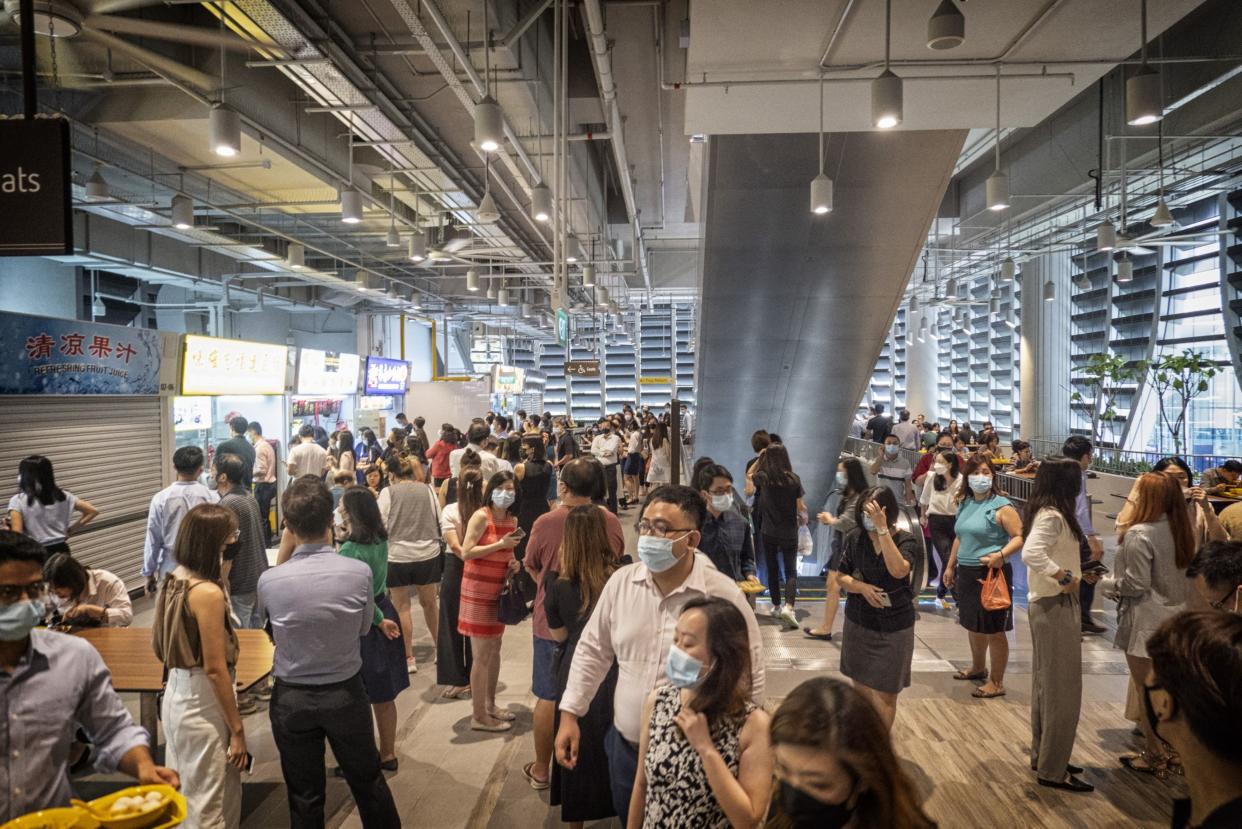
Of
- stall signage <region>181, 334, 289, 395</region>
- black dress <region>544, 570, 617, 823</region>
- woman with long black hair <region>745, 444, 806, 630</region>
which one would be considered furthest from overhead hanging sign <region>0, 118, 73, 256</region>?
stall signage <region>181, 334, 289, 395</region>

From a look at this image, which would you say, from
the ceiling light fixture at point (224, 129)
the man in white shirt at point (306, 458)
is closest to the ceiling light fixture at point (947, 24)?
the ceiling light fixture at point (224, 129)

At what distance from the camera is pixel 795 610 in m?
6.44

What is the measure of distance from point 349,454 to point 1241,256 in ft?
45.9

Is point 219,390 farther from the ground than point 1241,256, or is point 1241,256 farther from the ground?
point 1241,256

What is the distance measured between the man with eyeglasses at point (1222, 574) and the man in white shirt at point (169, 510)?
5399mm

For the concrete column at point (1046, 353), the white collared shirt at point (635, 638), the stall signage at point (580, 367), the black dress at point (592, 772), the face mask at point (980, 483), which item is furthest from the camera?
the concrete column at point (1046, 353)

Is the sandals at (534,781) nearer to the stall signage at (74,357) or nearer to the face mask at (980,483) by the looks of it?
the face mask at (980,483)

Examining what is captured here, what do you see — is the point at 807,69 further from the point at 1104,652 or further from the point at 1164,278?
the point at 1164,278

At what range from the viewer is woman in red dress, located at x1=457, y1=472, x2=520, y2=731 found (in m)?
3.95

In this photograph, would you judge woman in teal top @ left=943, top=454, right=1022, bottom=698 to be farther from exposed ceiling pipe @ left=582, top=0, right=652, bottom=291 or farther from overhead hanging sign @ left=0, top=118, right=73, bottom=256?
overhead hanging sign @ left=0, top=118, right=73, bottom=256

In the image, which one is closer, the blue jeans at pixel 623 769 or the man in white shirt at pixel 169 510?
the blue jeans at pixel 623 769

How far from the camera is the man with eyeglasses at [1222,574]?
2643 millimetres

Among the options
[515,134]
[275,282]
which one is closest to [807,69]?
[515,134]

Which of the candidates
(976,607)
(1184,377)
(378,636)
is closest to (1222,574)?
(976,607)
